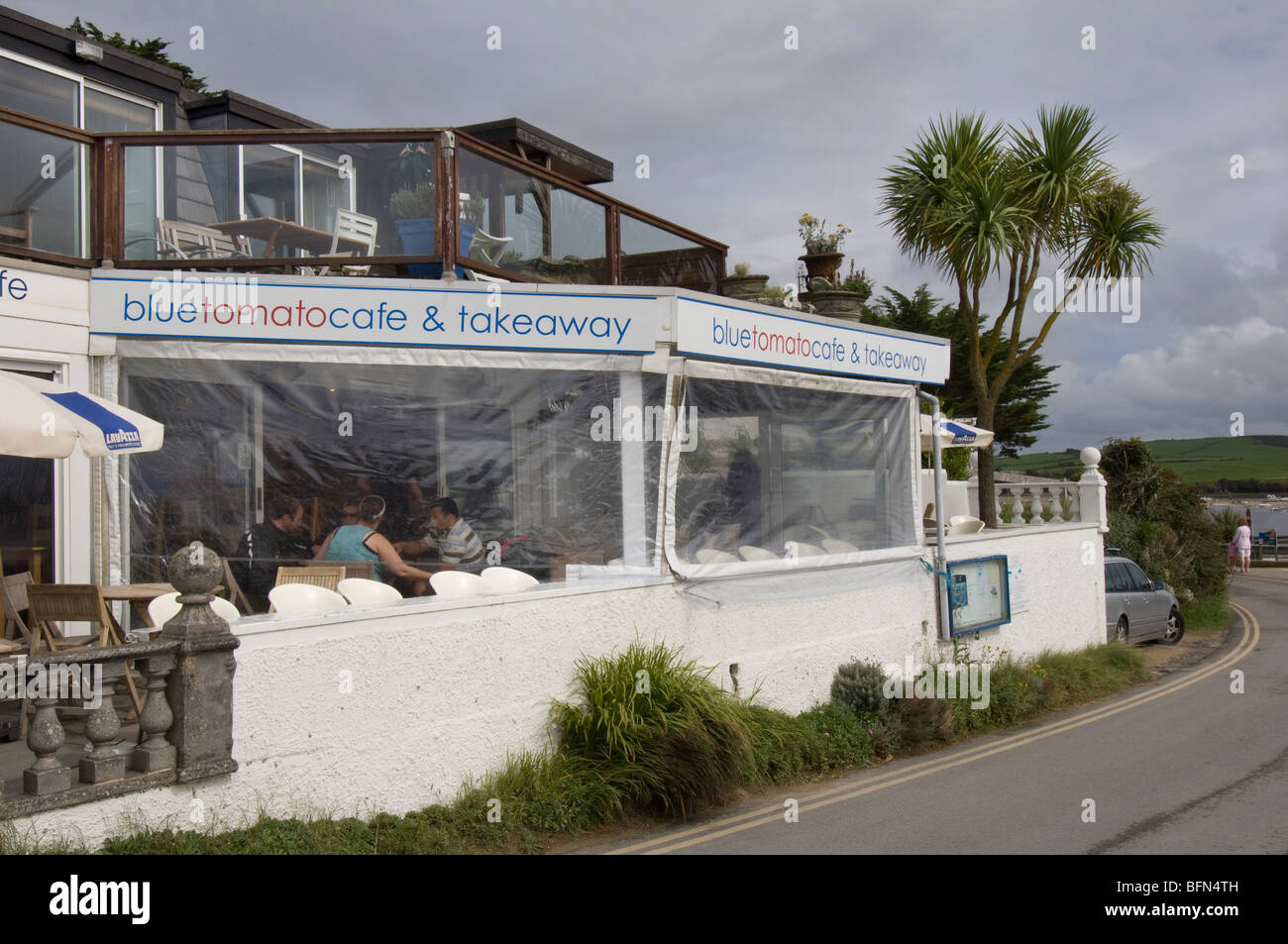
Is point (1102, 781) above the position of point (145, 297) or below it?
below

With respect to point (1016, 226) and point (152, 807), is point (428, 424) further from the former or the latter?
point (1016, 226)

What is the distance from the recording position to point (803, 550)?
11.0m

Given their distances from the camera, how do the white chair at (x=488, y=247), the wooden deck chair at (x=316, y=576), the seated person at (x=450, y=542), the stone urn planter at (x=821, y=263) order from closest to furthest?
the wooden deck chair at (x=316, y=576) < the seated person at (x=450, y=542) < the white chair at (x=488, y=247) < the stone urn planter at (x=821, y=263)

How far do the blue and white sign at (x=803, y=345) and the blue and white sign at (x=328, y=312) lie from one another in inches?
42.4

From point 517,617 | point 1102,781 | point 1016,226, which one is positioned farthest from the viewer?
point 1016,226

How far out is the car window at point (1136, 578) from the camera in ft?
62.2

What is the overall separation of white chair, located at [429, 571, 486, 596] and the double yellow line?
7.32 ft

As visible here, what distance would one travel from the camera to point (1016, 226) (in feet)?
50.8

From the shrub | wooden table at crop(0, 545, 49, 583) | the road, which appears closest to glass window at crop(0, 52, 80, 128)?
wooden table at crop(0, 545, 49, 583)

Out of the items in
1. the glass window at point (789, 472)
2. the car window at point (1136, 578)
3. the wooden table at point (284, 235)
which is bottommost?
the car window at point (1136, 578)

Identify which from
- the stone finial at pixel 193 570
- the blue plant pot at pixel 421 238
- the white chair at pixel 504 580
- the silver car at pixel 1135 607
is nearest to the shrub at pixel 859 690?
the white chair at pixel 504 580

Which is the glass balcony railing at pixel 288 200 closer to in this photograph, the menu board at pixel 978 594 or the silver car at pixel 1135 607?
the menu board at pixel 978 594
